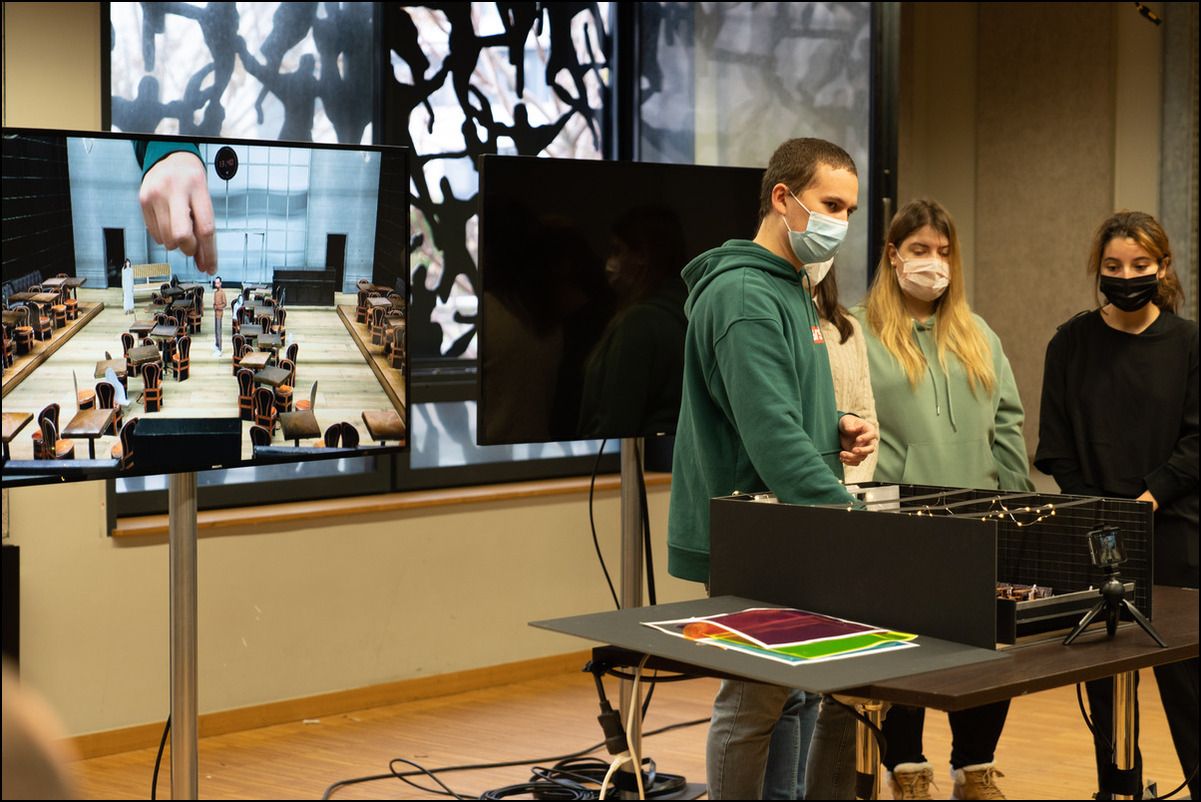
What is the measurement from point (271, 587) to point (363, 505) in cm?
43

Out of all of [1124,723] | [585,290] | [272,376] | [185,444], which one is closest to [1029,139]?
[585,290]

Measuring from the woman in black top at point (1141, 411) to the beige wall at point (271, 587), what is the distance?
7.37 ft

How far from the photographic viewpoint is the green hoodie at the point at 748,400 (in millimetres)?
2152

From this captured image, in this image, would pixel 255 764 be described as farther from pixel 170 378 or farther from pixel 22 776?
pixel 22 776

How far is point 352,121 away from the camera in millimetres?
4848

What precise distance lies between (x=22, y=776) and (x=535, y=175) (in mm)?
2775

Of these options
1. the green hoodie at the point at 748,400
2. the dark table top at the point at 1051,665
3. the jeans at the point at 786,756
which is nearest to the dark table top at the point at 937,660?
the dark table top at the point at 1051,665

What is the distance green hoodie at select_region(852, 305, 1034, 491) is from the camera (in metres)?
3.05

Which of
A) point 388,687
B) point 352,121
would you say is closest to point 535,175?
point 352,121

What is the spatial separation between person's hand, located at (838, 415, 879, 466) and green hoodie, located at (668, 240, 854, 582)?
2 centimetres

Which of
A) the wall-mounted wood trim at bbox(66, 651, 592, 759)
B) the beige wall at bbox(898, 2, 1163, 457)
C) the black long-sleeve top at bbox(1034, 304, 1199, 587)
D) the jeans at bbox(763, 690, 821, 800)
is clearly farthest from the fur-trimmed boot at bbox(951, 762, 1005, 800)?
the beige wall at bbox(898, 2, 1163, 457)

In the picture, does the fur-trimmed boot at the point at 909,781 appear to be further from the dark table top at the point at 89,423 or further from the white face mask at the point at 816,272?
the dark table top at the point at 89,423

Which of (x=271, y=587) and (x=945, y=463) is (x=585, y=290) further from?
(x=271, y=587)

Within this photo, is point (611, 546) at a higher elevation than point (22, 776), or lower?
lower
